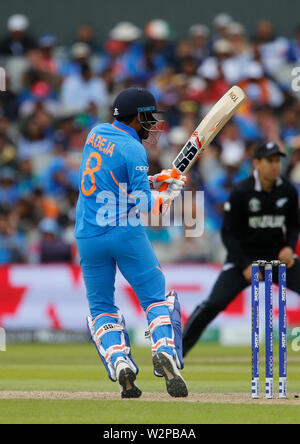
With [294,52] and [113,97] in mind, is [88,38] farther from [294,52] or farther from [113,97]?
[294,52]

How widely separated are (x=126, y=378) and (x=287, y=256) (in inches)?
112

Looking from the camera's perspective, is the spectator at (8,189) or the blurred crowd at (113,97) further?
the spectator at (8,189)

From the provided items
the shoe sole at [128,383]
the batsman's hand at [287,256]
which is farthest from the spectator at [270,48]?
the shoe sole at [128,383]

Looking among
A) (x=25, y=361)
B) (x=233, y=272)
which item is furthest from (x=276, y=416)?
(x=25, y=361)

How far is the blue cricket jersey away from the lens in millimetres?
6680

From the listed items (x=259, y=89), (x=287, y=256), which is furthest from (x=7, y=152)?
(x=287, y=256)

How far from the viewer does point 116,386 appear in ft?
26.1

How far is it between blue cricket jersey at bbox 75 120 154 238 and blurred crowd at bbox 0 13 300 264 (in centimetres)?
666

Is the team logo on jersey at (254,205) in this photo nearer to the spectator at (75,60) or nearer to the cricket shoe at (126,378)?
the cricket shoe at (126,378)

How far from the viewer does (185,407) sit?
629 centimetres

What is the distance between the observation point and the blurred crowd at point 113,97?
1407 cm

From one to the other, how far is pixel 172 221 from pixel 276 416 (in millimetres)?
7853

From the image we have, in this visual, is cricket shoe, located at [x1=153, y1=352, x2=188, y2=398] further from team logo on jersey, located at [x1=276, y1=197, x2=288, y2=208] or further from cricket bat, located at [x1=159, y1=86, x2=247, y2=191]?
team logo on jersey, located at [x1=276, y1=197, x2=288, y2=208]

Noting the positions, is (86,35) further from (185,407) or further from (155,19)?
(185,407)
